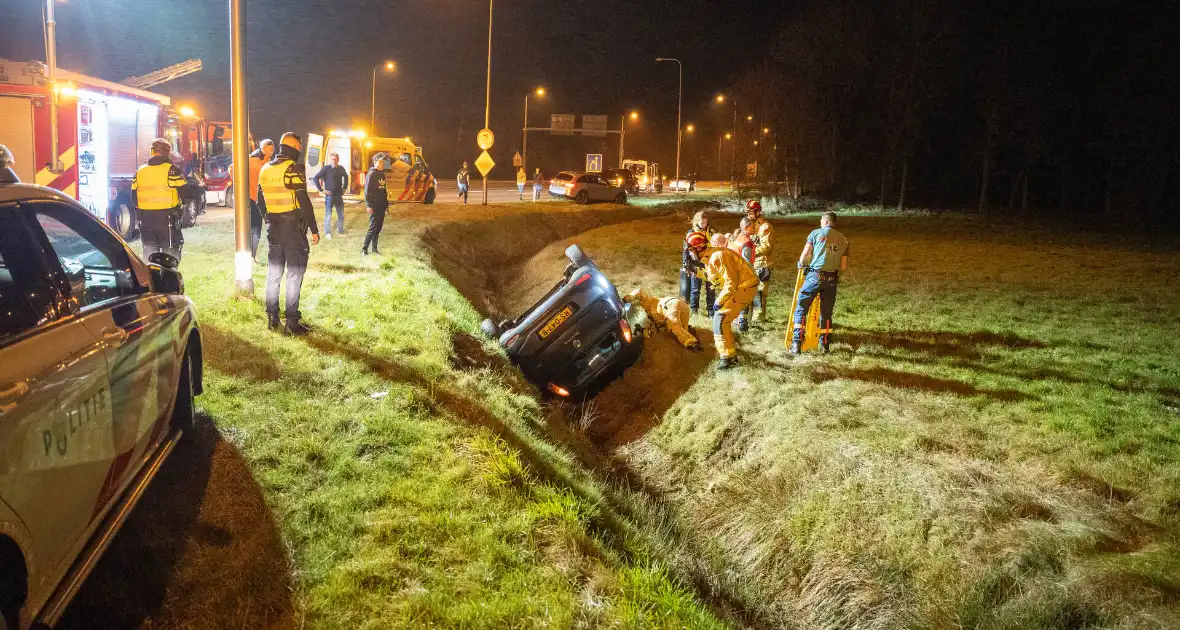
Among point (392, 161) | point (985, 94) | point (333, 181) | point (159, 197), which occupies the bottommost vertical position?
point (159, 197)

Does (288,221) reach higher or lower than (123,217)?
higher

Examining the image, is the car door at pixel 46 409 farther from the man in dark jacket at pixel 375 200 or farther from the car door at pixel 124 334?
the man in dark jacket at pixel 375 200

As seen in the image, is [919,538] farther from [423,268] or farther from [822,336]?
[423,268]

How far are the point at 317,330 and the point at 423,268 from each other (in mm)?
5342

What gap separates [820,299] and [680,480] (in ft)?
11.1

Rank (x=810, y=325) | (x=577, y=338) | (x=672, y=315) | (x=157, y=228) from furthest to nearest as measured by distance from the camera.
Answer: (x=672, y=315), (x=810, y=325), (x=157, y=228), (x=577, y=338)

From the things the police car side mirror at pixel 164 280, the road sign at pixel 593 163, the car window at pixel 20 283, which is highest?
the road sign at pixel 593 163

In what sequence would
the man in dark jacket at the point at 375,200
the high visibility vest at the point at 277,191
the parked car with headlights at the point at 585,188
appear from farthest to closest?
the parked car with headlights at the point at 585,188 < the man in dark jacket at the point at 375,200 < the high visibility vest at the point at 277,191

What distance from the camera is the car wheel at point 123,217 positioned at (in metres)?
17.0

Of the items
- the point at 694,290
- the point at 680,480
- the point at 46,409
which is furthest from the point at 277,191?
the point at 694,290

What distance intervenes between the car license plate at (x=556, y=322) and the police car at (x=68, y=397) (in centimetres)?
435

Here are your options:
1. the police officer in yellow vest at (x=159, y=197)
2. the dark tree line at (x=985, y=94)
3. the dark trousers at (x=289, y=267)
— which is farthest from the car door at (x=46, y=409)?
the dark tree line at (x=985, y=94)

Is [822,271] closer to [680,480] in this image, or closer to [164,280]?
[680,480]

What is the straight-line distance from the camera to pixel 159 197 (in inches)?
378
